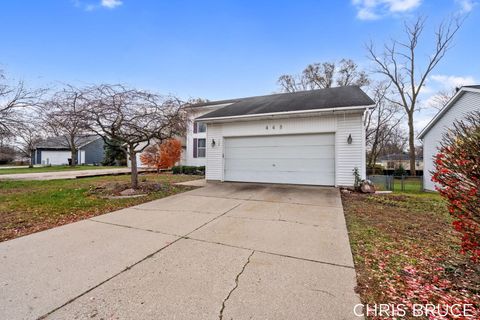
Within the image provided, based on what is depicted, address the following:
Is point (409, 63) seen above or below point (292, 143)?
above

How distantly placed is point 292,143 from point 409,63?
59.2ft

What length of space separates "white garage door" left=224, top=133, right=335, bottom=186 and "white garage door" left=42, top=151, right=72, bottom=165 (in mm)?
33268

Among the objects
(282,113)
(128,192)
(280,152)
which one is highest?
(282,113)

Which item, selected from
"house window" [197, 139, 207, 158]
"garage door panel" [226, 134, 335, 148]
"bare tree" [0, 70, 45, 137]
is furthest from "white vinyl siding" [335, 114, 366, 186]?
"house window" [197, 139, 207, 158]

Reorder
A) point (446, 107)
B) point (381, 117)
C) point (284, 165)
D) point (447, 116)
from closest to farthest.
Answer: point (284, 165), point (446, 107), point (447, 116), point (381, 117)

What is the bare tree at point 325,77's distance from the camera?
21.7 metres

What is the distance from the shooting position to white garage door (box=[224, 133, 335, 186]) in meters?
8.52

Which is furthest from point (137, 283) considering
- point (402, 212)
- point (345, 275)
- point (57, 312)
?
point (402, 212)

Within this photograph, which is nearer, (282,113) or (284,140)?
(282,113)

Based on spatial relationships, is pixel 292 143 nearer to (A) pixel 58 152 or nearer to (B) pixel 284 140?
(B) pixel 284 140

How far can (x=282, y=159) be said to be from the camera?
9.09m

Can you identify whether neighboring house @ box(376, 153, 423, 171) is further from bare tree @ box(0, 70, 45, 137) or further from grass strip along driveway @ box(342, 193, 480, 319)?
bare tree @ box(0, 70, 45, 137)

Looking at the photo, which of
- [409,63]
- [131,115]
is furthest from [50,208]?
[409,63]

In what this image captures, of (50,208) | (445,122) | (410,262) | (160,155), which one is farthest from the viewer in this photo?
(160,155)
